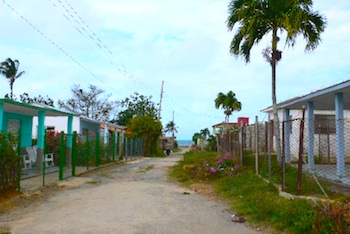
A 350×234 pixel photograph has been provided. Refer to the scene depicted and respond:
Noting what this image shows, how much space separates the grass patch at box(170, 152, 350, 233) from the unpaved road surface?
44cm

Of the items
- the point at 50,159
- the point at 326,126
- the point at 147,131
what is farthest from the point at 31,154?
the point at 147,131

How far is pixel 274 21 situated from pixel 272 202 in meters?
7.49

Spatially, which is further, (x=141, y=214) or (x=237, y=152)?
(x=237, y=152)

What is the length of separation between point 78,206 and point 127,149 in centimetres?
1912

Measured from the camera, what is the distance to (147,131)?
3481cm

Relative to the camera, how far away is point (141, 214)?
23.7ft

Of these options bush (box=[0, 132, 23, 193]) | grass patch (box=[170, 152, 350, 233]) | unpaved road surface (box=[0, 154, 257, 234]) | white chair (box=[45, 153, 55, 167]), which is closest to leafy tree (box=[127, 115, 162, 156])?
white chair (box=[45, 153, 55, 167])

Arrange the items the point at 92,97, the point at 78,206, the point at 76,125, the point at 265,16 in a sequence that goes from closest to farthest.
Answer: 1. the point at 78,206
2. the point at 265,16
3. the point at 76,125
4. the point at 92,97

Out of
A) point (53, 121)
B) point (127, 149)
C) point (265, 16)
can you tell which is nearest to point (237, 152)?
point (265, 16)

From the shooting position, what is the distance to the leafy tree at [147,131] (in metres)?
34.4

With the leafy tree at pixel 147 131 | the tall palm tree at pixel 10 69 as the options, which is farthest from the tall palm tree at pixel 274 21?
the tall palm tree at pixel 10 69

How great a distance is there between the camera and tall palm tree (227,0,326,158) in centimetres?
1191

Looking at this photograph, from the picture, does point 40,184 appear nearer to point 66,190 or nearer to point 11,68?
point 66,190

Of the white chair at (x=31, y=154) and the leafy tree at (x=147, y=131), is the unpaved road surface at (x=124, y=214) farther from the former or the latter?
the leafy tree at (x=147, y=131)
